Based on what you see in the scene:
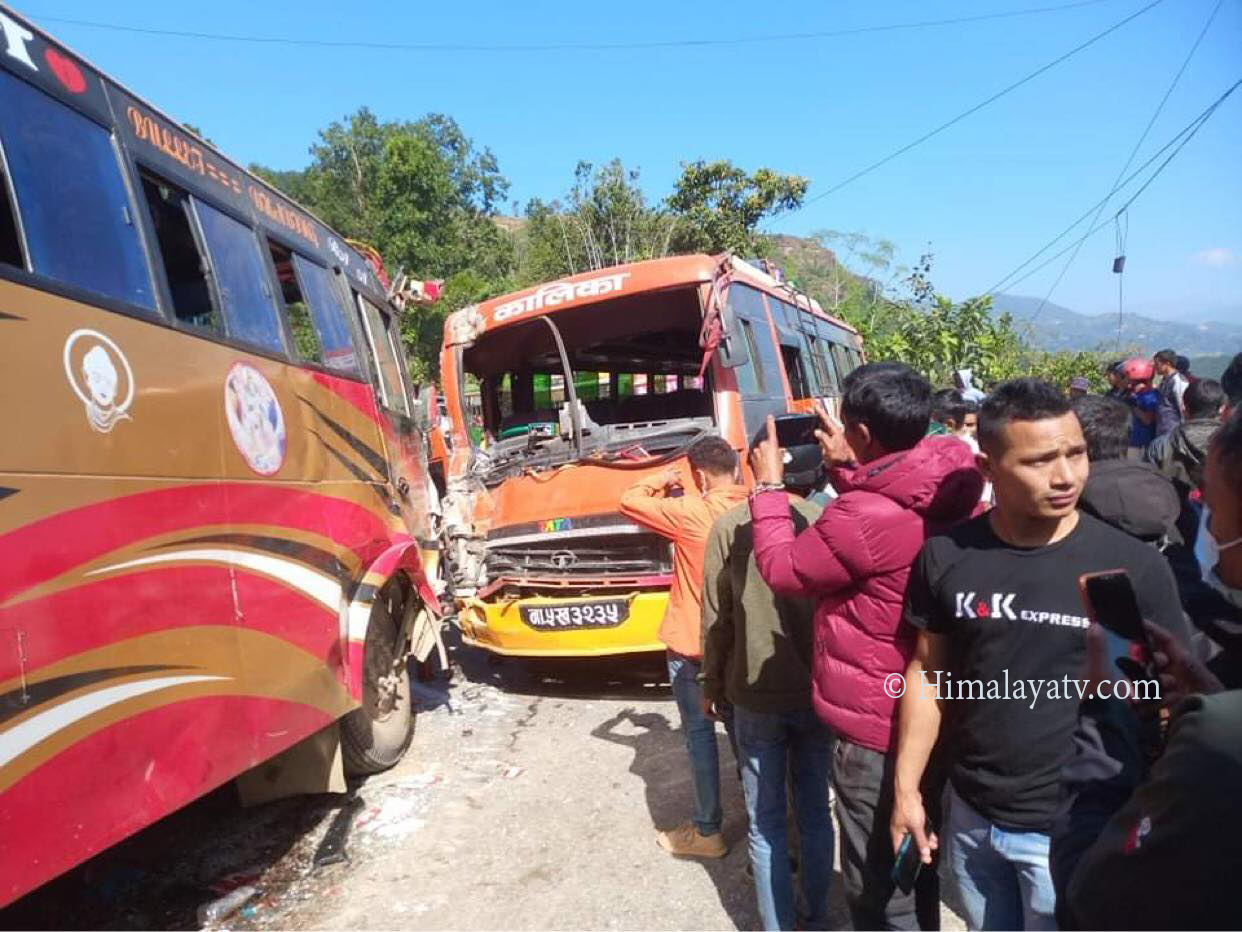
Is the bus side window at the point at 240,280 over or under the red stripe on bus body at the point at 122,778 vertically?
over

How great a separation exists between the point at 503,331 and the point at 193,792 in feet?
13.9

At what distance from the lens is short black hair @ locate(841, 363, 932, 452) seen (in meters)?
2.01

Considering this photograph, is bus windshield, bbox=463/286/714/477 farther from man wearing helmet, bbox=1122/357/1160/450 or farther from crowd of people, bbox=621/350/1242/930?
man wearing helmet, bbox=1122/357/1160/450

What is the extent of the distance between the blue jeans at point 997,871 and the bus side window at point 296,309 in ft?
10.9

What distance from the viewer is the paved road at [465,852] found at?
9.96 feet

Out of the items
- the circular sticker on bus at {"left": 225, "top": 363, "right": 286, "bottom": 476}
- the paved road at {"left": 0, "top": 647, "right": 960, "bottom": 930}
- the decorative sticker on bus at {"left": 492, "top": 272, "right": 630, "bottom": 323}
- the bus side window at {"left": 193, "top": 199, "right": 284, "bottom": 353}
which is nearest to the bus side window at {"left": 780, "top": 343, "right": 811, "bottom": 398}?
the decorative sticker on bus at {"left": 492, "top": 272, "right": 630, "bottom": 323}

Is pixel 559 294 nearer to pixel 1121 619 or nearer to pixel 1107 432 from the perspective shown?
pixel 1107 432

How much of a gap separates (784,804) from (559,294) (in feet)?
13.3

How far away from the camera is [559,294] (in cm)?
570

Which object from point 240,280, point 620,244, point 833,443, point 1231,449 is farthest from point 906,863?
point 620,244

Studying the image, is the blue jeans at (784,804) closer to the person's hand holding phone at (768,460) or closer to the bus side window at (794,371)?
the person's hand holding phone at (768,460)

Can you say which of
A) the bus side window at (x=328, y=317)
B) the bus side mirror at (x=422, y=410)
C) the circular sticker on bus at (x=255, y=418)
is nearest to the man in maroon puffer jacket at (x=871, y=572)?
the circular sticker on bus at (x=255, y=418)

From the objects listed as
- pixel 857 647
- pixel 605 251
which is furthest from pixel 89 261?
pixel 605 251

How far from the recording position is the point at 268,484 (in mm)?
3135
